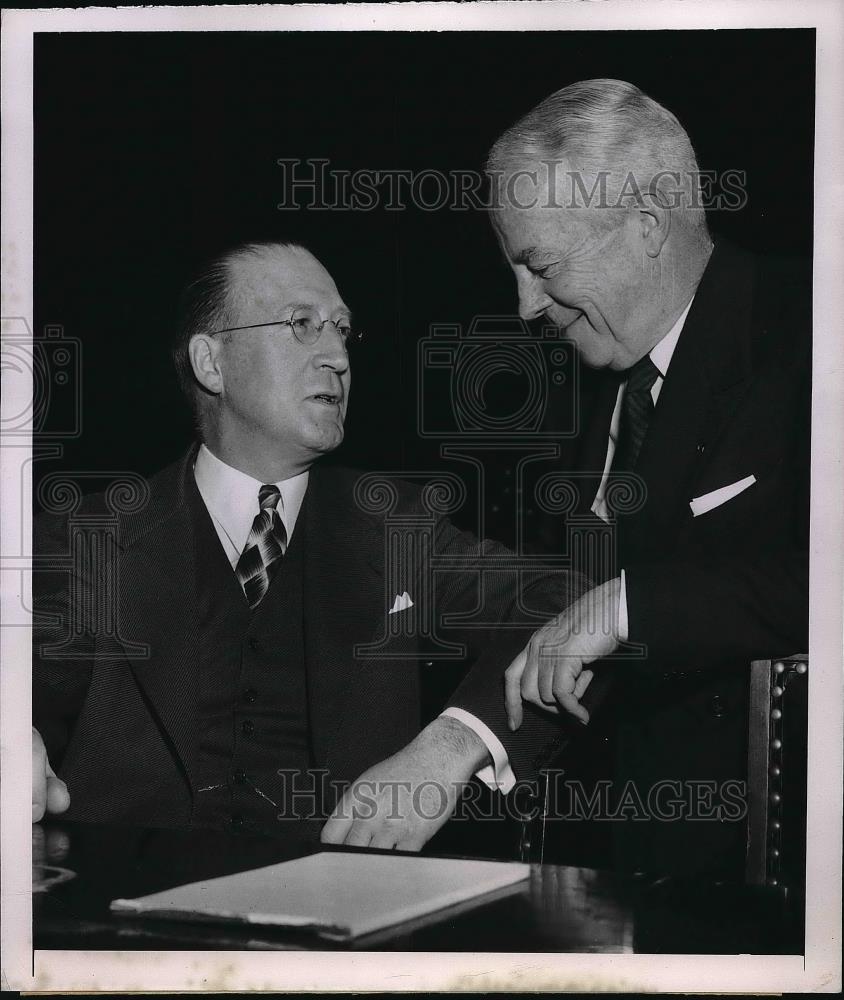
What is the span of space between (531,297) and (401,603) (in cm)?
66

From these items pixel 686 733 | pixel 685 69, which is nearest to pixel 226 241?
pixel 685 69

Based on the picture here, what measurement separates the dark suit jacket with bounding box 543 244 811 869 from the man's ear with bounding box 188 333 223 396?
72cm

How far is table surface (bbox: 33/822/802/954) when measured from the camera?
1.55 meters

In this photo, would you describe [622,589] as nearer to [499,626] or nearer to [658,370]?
[499,626]

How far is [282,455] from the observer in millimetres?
2287

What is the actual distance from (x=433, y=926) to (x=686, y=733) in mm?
844

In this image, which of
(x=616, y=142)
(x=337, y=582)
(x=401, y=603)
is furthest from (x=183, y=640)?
(x=616, y=142)

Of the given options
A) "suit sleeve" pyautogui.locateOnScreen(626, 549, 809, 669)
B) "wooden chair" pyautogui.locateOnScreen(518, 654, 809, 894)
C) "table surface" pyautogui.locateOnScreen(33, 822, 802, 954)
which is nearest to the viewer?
"table surface" pyautogui.locateOnScreen(33, 822, 802, 954)

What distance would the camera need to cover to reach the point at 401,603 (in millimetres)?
2275

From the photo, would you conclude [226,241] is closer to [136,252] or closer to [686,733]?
[136,252]

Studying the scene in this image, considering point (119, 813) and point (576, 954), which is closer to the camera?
point (576, 954)
